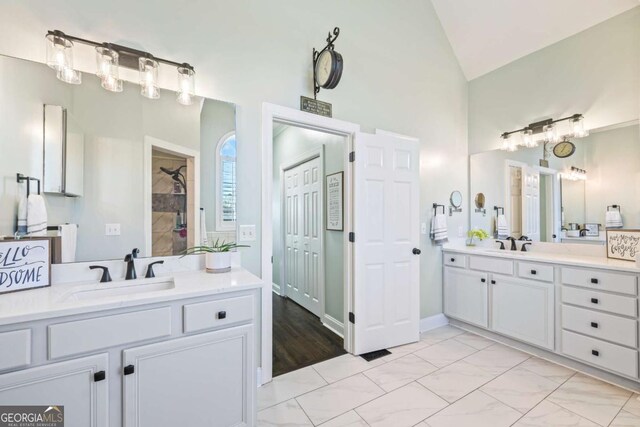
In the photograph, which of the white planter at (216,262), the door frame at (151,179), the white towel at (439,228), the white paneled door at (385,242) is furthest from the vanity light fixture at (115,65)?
the white towel at (439,228)

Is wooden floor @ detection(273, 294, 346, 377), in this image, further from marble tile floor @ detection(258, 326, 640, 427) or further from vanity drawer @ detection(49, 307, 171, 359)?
vanity drawer @ detection(49, 307, 171, 359)

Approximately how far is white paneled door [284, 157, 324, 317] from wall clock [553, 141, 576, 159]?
2.45 meters

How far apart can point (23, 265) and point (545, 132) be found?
4226mm

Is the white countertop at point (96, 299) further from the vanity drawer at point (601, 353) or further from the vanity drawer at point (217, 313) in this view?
the vanity drawer at point (601, 353)

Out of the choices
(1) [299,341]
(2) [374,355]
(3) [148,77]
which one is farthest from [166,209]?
(2) [374,355]

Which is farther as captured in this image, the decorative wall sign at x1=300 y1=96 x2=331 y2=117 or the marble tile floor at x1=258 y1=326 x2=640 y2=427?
the decorative wall sign at x1=300 y1=96 x2=331 y2=117

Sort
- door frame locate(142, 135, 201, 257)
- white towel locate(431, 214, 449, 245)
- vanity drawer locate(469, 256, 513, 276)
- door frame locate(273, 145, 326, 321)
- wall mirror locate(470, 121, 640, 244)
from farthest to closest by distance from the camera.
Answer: door frame locate(273, 145, 326, 321)
white towel locate(431, 214, 449, 245)
vanity drawer locate(469, 256, 513, 276)
wall mirror locate(470, 121, 640, 244)
door frame locate(142, 135, 201, 257)

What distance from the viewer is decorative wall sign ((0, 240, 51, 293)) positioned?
51.9 inches

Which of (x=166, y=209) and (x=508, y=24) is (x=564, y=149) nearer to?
(x=508, y=24)

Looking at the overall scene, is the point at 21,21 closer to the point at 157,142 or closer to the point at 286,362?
the point at 157,142

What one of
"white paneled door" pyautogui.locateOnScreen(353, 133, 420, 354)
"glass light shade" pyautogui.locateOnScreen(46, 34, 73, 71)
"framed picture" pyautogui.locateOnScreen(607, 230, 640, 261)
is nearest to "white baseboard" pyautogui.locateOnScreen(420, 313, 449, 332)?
"white paneled door" pyautogui.locateOnScreen(353, 133, 420, 354)

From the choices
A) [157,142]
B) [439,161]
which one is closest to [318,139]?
[439,161]

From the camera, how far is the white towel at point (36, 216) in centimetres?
148

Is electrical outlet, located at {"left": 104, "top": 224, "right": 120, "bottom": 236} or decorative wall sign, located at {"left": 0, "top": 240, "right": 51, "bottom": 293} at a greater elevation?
electrical outlet, located at {"left": 104, "top": 224, "right": 120, "bottom": 236}
